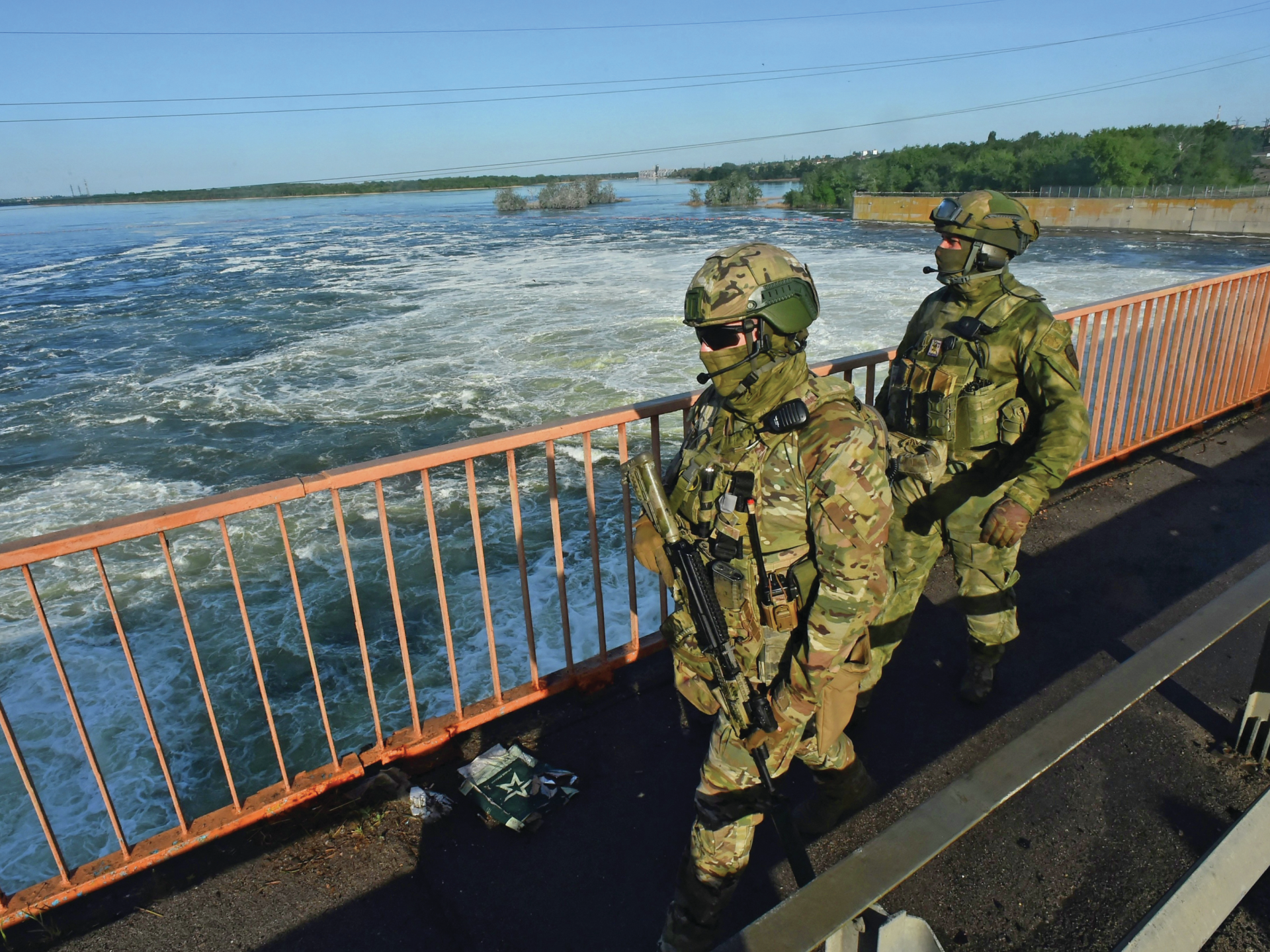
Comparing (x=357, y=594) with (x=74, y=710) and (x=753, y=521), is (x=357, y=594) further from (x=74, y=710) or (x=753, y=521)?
(x=753, y=521)

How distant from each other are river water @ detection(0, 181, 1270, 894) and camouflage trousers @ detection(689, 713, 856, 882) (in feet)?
9.04

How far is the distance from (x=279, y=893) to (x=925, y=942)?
6.33ft

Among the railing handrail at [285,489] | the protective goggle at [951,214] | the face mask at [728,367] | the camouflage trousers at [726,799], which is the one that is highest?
the protective goggle at [951,214]

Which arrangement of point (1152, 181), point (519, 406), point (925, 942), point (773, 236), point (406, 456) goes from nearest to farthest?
point (925, 942), point (406, 456), point (519, 406), point (773, 236), point (1152, 181)

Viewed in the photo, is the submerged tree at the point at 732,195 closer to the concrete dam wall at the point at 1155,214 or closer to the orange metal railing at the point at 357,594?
the concrete dam wall at the point at 1155,214

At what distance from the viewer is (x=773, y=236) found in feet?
142

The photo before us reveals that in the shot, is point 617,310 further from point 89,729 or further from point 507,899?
point 507,899

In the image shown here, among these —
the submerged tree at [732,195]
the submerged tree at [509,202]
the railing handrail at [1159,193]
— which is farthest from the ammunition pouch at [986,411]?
the submerged tree at [732,195]

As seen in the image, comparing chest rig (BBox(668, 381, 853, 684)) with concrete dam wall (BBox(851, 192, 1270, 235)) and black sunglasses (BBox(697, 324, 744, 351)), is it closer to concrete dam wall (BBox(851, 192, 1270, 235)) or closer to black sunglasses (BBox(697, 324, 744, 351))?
black sunglasses (BBox(697, 324, 744, 351))

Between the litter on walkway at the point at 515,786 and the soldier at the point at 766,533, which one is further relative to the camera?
the litter on walkway at the point at 515,786

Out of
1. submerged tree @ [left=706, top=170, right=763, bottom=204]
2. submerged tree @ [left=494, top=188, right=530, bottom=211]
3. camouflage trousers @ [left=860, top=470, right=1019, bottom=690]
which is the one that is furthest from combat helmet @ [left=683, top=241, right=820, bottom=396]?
submerged tree @ [left=706, top=170, right=763, bottom=204]

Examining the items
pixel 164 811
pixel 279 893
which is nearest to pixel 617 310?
pixel 164 811

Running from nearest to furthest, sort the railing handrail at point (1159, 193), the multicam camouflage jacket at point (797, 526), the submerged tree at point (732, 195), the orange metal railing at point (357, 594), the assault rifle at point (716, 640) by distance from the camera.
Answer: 1. the multicam camouflage jacket at point (797, 526)
2. the assault rifle at point (716, 640)
3. the orange metal railing at point (357, 594)
4. the railing handrail at point (1159, 193)
5. the submerged tree at point (732, 195)

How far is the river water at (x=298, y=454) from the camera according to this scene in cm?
479
